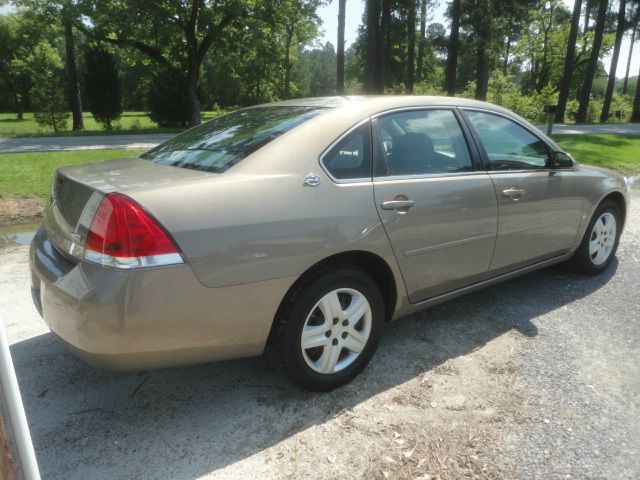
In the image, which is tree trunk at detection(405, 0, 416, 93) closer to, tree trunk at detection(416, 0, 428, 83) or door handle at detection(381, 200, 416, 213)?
tree trunk at detection(416, 0, 428, 83)

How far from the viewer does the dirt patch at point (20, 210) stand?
6.55 m

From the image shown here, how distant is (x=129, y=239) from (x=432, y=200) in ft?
5.66

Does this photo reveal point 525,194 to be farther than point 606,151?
No

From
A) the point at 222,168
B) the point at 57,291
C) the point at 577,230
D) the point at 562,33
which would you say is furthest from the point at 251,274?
the point at 562,33

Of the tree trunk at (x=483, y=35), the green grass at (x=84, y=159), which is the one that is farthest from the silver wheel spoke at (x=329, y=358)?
the tree trunk at (x=483, y=35)

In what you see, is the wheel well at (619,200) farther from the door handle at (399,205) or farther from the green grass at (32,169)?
the green grass at (32,169)

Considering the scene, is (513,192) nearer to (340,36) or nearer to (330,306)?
(330,306)

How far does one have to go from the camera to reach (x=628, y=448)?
2.34m

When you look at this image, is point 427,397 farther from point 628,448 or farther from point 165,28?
point 165,28

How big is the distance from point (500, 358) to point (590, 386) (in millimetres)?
512

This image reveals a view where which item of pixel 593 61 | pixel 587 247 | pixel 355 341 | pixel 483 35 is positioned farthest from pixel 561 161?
pixel 593 61

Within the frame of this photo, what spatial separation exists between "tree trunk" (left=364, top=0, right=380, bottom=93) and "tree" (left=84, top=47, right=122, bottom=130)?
12309 millimetres

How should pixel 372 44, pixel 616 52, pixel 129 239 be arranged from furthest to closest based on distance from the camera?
pixel 616 52 → pixel 372 44 → pixel 129 239

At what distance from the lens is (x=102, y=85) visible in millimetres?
24281
